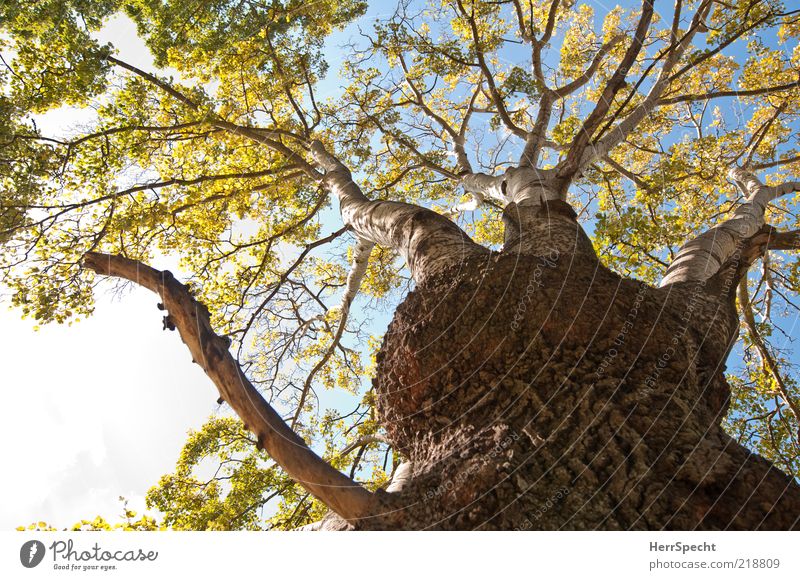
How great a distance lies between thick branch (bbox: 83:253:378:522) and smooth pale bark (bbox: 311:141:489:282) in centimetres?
129

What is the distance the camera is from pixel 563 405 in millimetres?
1961

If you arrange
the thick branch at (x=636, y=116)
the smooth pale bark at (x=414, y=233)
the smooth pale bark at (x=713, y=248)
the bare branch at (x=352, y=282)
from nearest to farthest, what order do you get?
the smooth pale bark at (x=414, y=233)
the smooth pale bark at (x=713, y=248)
the thick branch at (x=636, y=116)
the bare branch at (x=352, y=282)

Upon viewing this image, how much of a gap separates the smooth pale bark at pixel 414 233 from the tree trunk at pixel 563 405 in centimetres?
19

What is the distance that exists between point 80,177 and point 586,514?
633 cm

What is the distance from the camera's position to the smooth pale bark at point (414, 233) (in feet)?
9.80

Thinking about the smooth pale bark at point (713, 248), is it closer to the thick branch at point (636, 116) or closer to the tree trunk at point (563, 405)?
the tree trunk at point (563, 405)

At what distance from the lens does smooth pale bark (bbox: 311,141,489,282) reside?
2.99 meters

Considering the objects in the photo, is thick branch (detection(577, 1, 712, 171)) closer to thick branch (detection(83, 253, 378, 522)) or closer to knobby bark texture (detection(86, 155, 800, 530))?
knobby bark texture (detection(86, 155, 800, 530))

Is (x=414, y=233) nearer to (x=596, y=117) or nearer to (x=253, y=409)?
(x=253, y=409)
